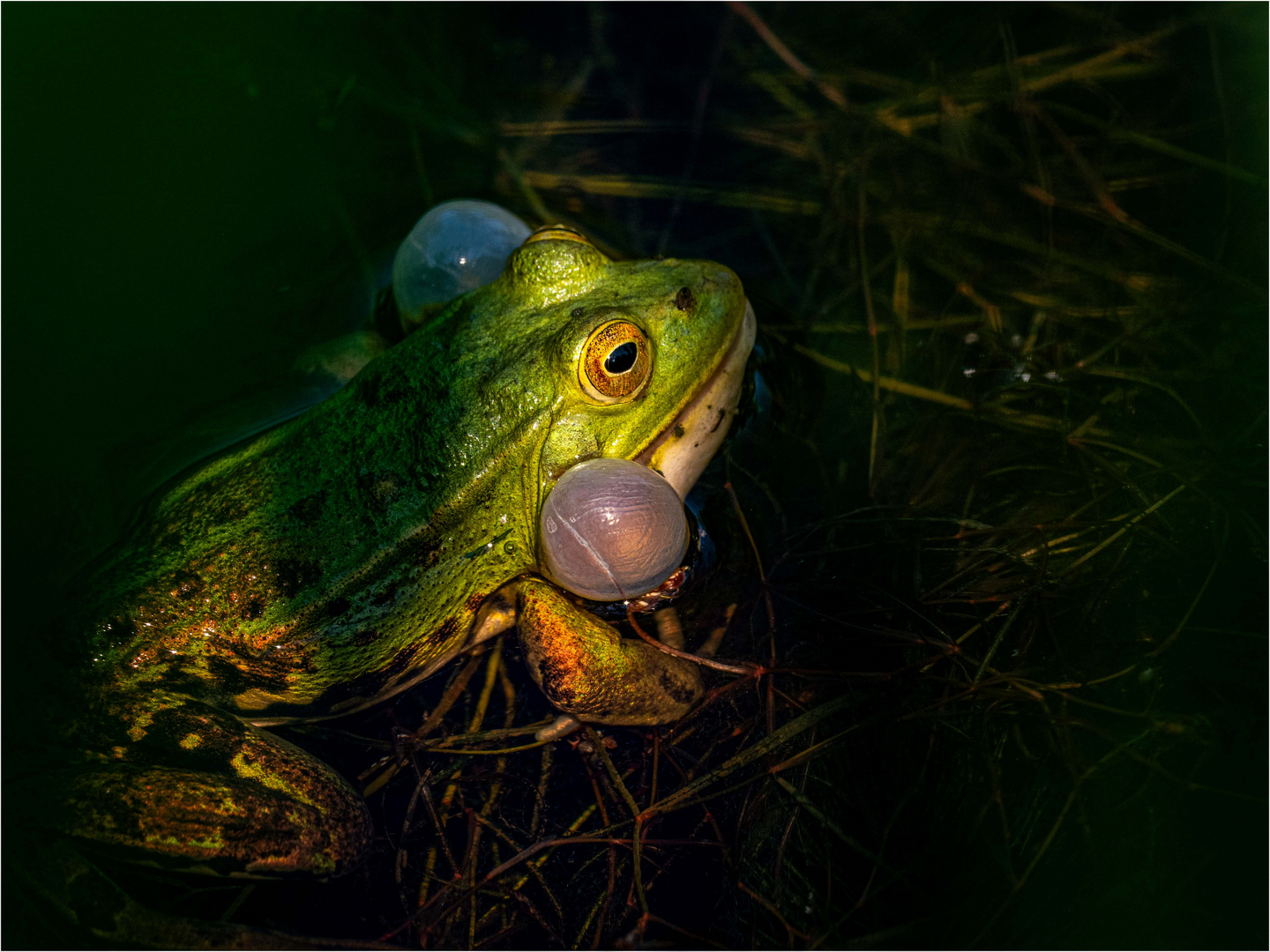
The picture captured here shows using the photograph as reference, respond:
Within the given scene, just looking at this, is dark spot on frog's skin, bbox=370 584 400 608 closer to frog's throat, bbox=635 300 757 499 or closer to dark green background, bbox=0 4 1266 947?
frog's throat, bbox=635 300 757 499

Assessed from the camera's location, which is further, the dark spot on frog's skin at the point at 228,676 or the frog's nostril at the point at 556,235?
the frog's nostril at the point at 556,235

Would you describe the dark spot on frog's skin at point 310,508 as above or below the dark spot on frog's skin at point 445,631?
above

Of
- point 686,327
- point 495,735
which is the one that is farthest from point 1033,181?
point 495,735

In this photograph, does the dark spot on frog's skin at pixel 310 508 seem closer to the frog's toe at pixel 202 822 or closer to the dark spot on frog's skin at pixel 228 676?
the dark spot on frog's skin at pixel 228 676

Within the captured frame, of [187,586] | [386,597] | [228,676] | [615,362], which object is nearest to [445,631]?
[386,597]

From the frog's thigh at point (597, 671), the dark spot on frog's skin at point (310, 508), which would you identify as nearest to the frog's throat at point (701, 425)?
the frog's thigh at point (597, 671)

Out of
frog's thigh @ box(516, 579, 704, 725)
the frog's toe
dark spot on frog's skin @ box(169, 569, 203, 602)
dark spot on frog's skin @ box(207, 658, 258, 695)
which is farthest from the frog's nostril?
the frog's toe

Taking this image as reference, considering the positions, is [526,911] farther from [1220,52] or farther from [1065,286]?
[1220,52]
